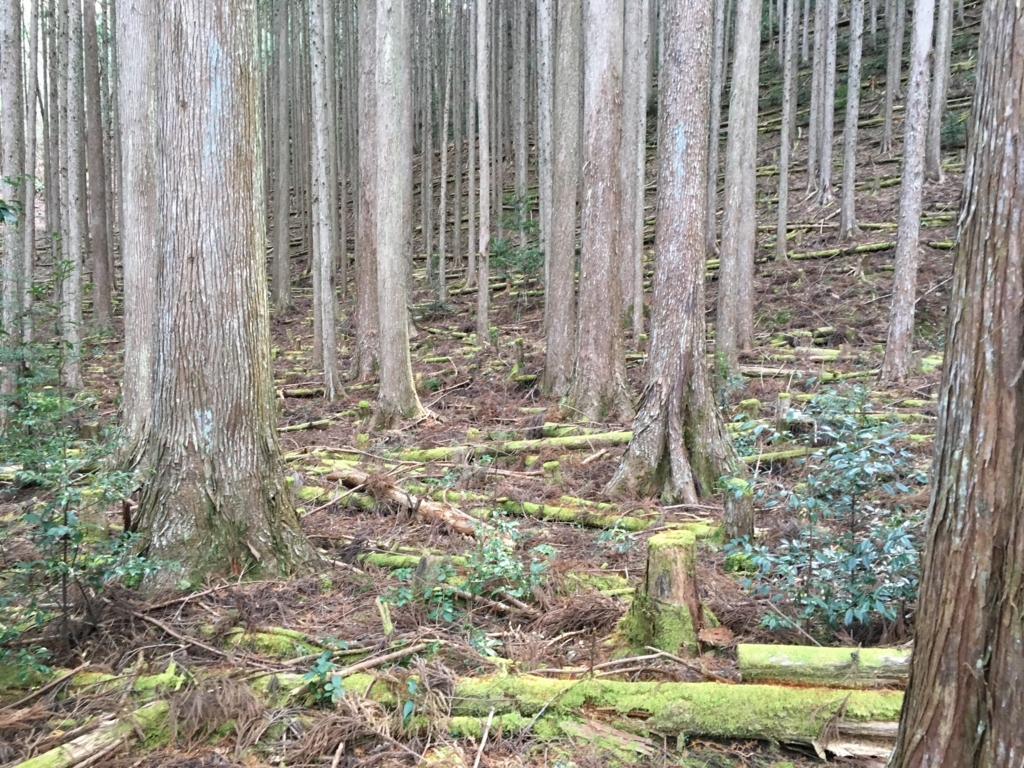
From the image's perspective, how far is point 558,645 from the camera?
372 centimetres

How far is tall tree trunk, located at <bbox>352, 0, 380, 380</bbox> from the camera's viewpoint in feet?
38.6

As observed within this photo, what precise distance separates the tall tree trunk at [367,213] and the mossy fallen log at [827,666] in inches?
374

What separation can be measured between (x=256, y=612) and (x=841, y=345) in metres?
11.0

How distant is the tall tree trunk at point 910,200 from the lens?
30.8 feet

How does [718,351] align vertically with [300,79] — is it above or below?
below

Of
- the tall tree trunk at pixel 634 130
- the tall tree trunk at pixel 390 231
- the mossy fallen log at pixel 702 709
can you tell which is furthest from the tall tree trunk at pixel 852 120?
the mossy fallen log at pixel 702 709

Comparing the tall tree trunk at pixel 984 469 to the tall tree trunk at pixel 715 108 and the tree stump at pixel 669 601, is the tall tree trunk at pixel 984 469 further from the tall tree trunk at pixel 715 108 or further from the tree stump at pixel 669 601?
the tall tree trunk at pixel 715 108

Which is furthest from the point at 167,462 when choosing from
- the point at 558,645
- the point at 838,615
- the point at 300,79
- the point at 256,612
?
the point at 300,79

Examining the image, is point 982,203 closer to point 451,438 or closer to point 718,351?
point 451,438

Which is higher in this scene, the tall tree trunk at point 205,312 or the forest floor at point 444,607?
the tall tree trunk at point 205,312

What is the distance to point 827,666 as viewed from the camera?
290 cm

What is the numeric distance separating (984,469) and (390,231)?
28.6 feet

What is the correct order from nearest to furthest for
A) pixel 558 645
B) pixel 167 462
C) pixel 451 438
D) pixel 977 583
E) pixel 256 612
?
pixel 977 583, pixel 558 645, pixel 256 612, pixel 167 462, pixel 451 438

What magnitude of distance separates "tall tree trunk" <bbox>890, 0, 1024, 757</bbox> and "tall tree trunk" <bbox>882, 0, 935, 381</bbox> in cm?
880
